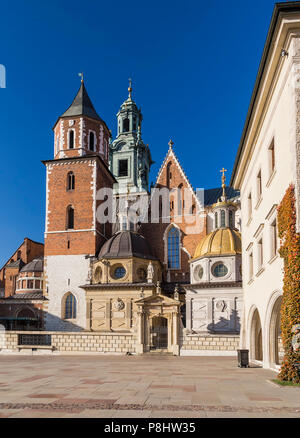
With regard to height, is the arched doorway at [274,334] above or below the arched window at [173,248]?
below

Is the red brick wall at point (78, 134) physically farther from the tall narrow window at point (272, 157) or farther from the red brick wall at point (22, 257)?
the tall narrow window at point (272, 157)

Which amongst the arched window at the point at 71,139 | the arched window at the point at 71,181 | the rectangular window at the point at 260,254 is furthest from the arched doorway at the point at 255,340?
the arched window at the point at 71,139

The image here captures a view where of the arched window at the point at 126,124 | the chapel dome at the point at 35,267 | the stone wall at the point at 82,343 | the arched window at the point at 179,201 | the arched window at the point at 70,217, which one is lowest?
the stone wall at the point at 82,343

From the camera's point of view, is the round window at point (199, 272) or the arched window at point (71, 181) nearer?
the round window at point (199, 272)

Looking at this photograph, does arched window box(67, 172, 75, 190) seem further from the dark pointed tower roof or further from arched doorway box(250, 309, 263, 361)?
arched doorway box(250, 309, 263, 361)

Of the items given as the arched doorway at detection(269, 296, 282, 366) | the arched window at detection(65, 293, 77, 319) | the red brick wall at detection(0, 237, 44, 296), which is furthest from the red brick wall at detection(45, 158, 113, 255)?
the arched doorway at detection(269, 296, 282, 366)

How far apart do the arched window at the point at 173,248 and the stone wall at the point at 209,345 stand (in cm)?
1769

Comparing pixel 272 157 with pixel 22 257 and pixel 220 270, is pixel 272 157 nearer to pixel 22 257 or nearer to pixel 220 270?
pixel 220 270

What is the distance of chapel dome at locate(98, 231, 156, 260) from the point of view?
4184 cm

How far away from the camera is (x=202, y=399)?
33.2 ft

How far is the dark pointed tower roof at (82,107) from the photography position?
46.7 m

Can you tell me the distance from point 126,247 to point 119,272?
2221mm
